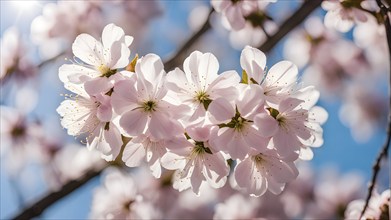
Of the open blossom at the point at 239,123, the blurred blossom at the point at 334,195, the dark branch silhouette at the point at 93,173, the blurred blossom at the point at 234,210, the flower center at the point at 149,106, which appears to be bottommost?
the blurred blossom at the point at 334,195

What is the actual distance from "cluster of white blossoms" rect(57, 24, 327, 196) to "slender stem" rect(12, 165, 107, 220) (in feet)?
3.58

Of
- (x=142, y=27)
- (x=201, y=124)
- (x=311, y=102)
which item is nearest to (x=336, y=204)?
(x=142, y=27)

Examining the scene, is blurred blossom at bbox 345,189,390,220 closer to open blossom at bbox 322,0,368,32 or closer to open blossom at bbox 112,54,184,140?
open blossom at bbox 322,0,368,32

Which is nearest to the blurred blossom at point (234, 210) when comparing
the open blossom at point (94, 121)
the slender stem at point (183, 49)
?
the slender stem at point (183, 49)

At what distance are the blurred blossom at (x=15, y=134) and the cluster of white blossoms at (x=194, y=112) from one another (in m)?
2.27

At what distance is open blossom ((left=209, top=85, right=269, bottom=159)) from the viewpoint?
1392 mm

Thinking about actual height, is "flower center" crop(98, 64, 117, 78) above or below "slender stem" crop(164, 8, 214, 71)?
above

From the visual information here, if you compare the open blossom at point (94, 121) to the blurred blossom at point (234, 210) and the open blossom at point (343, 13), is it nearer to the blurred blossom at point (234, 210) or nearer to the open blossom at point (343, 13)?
the open blossom at point (343, 13)

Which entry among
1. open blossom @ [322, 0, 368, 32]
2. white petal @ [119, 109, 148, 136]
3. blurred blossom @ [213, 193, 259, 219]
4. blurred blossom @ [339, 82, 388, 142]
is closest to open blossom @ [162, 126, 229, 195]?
white petal @ [119, 109, 148, 136]

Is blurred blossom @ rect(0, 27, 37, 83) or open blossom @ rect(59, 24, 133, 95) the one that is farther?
blurred blossom @ rect(0, 27, 37, 83)

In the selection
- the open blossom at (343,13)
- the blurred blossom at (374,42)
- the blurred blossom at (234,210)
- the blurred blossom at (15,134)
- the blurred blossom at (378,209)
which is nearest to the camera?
the blurred blossom at (378,209)

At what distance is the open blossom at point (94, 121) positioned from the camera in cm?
145

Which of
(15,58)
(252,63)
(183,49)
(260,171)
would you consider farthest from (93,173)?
(252,63)

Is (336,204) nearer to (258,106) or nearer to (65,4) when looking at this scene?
(65,4)
